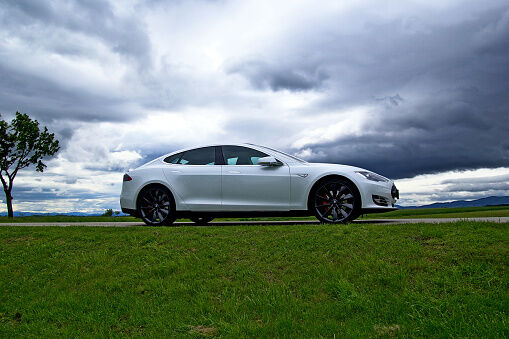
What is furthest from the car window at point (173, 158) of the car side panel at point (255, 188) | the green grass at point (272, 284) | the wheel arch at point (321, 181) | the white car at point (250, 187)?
the wheel arch at point (321, 181)

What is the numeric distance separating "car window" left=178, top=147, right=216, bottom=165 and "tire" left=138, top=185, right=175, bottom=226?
2.81 feet

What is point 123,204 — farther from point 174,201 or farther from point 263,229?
point 263,229

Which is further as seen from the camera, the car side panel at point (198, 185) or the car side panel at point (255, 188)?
the car side panel at point (198, 185)

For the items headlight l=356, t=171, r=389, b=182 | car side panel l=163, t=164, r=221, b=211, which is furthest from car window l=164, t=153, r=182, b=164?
headlight l=356, t=171, r=389, b=182

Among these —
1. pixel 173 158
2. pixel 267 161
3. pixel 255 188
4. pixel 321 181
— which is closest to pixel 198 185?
pixel 173 158

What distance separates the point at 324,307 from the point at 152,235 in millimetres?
4036

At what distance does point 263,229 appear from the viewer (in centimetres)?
761

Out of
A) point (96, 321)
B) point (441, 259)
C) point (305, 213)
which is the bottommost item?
point (96, 321)

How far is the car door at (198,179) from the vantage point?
8703 millimetres

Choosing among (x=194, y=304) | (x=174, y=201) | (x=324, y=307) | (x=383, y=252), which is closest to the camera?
(x=324, y=307)

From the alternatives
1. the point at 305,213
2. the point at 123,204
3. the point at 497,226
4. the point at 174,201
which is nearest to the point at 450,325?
the point at 497,226

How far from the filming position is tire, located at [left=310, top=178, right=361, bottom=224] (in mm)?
8328

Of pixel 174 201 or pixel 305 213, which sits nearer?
pixel 305 213

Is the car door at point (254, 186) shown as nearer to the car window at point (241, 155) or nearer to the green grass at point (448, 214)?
the car window at point (241, 155)
